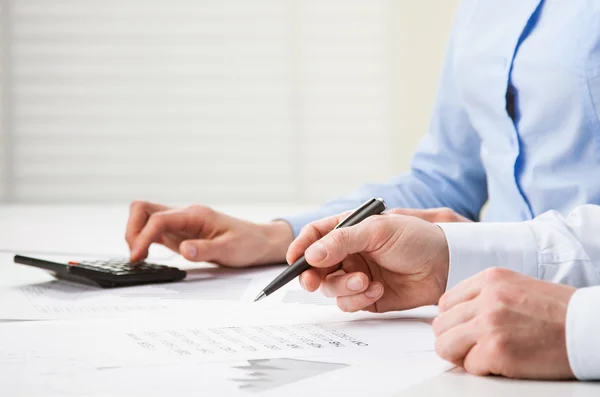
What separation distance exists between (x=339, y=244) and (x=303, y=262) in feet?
0.17

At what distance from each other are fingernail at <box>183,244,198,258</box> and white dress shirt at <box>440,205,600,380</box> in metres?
0.37

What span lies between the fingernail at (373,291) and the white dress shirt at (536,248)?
0.22 feet

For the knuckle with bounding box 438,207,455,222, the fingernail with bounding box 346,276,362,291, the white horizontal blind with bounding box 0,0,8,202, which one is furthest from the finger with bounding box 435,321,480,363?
the white horizontal blind with bounding box 0,0,8,202

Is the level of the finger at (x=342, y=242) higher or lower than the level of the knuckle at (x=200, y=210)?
higher

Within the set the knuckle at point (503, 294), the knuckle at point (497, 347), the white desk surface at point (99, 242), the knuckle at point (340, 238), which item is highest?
the knuckle at point (340, 238)

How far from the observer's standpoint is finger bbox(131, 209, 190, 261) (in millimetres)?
963

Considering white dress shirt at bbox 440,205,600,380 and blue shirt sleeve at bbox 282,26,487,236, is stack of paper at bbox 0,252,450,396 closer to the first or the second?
white dress shirt at bbox 440,205,600,380

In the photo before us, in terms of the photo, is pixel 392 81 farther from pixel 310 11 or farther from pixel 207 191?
pixel 207 191

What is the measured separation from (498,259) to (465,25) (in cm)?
45

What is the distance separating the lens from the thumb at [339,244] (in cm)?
65

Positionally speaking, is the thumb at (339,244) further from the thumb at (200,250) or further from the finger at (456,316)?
the thumb at (200,250)

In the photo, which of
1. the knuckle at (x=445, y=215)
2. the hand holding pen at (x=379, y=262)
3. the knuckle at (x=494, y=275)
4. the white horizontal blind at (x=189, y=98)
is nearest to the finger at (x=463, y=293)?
the knuckle at (x=494, y=275)

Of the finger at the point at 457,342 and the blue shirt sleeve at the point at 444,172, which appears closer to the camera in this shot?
the finger at the point at 457,342

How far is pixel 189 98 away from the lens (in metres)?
3.00
